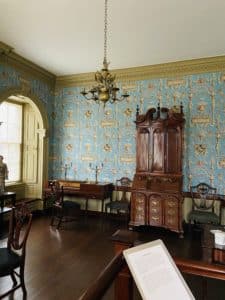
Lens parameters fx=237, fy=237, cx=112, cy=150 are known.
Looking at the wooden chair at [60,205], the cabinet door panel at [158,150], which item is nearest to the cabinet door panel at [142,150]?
the cabinet door panel at [158,150]

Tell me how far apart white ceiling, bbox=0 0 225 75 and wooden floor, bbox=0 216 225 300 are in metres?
3.52

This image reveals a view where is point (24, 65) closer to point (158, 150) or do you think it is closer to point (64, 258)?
point (158, 150)

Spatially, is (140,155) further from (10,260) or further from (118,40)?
(10,260)

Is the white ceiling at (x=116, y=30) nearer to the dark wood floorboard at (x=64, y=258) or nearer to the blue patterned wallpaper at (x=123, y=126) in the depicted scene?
the blue patterned wallpaper at (x=123, y=126)

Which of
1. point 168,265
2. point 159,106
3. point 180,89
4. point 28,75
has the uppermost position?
point 28,75

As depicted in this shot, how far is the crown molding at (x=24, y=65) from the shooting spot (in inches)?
178

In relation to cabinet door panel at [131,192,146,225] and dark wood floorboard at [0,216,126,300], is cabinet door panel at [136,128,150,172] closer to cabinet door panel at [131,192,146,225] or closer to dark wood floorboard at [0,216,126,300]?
cabinet door panel at [131,192,146,225]

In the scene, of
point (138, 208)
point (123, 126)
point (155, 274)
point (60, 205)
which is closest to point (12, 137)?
point (60, 205)

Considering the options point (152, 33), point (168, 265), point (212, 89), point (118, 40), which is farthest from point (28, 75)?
point (168, 265)

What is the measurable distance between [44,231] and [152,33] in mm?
4083

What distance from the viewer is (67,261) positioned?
338 cm

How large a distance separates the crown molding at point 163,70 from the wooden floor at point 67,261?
3.41m

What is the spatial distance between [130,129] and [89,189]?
5.49 feet

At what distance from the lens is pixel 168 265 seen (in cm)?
122
